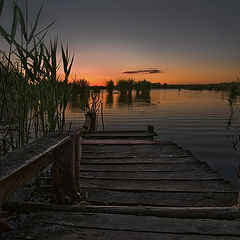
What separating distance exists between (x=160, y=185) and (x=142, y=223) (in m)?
1.28

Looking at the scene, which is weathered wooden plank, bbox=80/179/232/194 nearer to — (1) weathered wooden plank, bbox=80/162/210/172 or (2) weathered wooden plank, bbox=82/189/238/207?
(2) weathered wooden plank, bbox=82/189/238/207

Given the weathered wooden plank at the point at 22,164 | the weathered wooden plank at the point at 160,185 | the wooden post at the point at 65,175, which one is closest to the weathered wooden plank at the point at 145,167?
the weathered wooden plank at the point at 160,185

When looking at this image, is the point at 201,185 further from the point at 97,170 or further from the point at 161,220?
the point at 97,170

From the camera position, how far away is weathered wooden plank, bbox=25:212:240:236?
177cm

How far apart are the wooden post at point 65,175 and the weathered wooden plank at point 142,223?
24cm

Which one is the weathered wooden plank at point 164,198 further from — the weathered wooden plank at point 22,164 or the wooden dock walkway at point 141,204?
the weathered wooden plank at point 22,164

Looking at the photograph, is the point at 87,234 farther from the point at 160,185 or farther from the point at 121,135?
the point at 121,135

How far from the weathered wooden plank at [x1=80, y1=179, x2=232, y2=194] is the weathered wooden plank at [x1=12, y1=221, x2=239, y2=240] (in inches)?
47.8

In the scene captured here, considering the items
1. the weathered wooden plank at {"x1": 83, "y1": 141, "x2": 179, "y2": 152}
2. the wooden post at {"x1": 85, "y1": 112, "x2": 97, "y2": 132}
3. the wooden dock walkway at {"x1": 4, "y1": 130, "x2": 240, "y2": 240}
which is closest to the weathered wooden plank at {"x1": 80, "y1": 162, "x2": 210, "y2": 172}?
the wooden dock walkway at {"x1": 4, "y1": 130, "x2": 240, "y2": 240}

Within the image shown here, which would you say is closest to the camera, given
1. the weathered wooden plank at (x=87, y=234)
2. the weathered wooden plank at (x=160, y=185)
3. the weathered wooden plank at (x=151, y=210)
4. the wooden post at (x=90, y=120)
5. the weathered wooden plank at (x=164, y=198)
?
the weathered wooden plank at (x=87, y=234)

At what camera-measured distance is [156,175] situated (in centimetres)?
346

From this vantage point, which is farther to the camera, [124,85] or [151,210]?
[124,85]

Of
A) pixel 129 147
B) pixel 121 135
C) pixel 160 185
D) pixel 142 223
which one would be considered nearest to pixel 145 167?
pixel 160 185

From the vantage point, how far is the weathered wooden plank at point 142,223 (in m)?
1.77
